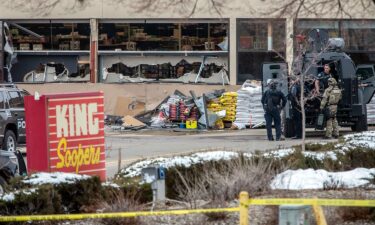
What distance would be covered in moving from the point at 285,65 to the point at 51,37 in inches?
568

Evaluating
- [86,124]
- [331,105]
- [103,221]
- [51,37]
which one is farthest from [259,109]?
[103,221]

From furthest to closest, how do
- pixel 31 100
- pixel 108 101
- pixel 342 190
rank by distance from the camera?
pixel 108 101, pixel 31 100, pixel 342 190

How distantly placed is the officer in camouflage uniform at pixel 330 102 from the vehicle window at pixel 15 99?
8.07 metres

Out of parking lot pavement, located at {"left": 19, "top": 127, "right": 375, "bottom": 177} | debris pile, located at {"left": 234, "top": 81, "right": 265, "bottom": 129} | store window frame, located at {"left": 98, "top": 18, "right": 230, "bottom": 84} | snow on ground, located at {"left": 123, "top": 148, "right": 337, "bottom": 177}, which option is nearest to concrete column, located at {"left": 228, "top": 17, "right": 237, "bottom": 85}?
store window frame, located at {"left": 98, "top": 18, "right": 230, "bottom": 84}

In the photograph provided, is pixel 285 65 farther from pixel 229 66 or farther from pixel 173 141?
pixel 229 66

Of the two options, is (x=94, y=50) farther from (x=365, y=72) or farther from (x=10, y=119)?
(x=10, y=119)

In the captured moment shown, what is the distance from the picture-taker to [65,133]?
11.7 m

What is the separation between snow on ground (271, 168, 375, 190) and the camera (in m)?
10.1

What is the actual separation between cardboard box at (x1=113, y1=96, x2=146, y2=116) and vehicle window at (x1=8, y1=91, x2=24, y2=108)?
11289 millimetres

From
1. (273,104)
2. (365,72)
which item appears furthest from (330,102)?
(365,72)

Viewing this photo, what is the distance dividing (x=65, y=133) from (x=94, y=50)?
23.9 m

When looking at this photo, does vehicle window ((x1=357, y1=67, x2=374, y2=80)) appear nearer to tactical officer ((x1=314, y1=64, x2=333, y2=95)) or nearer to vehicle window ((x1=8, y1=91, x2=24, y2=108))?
tactical officer ((x1=314, y1=64, x2=333, y2=95))

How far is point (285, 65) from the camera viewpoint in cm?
2461

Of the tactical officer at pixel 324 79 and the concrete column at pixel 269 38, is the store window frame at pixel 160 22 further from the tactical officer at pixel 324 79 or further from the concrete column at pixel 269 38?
the tactical officer at pixel 324 79
